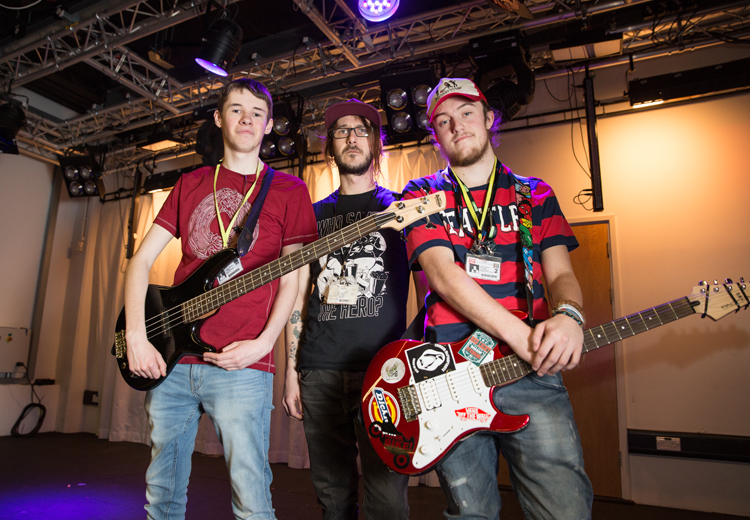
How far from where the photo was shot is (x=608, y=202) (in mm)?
4543

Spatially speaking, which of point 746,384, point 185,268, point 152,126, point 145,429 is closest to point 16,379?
point 145,429

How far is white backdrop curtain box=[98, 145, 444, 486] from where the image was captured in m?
5.29

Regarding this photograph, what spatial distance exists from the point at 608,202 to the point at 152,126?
662 centimetres

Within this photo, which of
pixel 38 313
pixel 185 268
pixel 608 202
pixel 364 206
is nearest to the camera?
pixel 185 268

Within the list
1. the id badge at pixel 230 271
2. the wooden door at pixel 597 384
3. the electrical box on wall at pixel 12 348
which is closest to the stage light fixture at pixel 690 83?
the wooden door at pixel 597 384

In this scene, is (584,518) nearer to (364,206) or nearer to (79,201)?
(364,206)

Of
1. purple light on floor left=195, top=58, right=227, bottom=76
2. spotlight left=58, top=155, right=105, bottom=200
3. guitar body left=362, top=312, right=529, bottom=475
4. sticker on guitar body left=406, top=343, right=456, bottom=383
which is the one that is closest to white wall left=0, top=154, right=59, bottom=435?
spotlight left=58, top=155, right=105, bottom=200

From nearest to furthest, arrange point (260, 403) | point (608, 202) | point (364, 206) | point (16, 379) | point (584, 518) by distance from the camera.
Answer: point (584, 518) < point (260, 403) < point (364, 206) < point (608, 202) < point (16, 379)

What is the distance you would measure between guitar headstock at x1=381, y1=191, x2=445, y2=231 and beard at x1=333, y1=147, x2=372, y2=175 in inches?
27.0

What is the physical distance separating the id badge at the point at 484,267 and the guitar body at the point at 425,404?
10.0 inches

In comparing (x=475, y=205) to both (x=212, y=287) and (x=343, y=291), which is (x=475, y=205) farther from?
(x=212, y=287)

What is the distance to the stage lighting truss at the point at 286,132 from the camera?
523cm

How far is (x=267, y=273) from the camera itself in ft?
5.50

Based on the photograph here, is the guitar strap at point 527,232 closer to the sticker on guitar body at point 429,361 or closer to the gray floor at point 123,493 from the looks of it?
the sticker on guitar body at point 429,361
